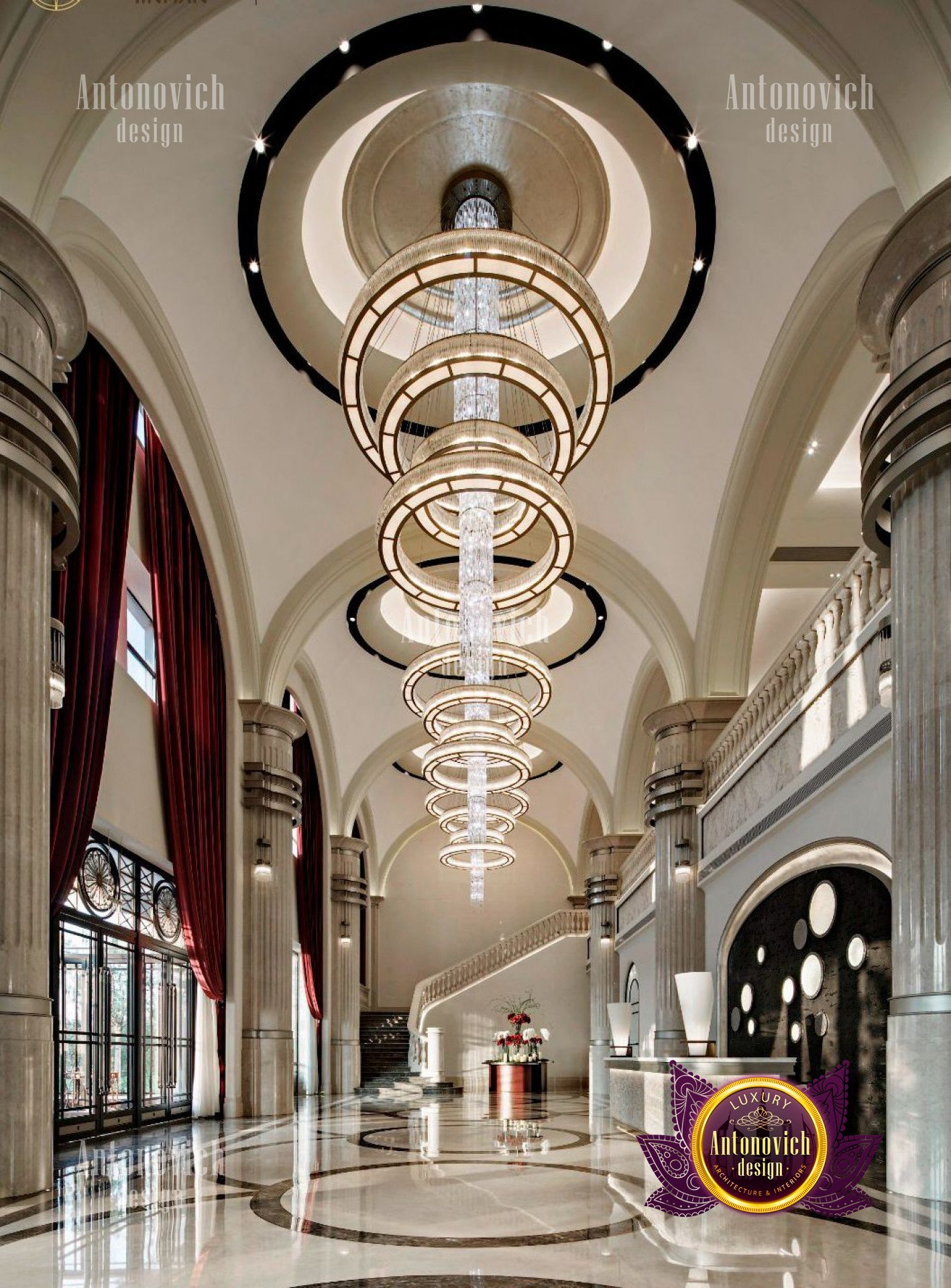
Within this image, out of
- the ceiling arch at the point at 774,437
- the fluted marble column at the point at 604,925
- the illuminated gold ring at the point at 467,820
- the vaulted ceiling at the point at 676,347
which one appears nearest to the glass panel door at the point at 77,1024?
the vaulted ceiling at the point at 676,347

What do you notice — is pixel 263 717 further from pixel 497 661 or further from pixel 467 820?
pixel 467 820

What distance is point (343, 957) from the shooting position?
20.2 metres

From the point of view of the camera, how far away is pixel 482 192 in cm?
966

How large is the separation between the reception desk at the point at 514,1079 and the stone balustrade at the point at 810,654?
843 centimetres

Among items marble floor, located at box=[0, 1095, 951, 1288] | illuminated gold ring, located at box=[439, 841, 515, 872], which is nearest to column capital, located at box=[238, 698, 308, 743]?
illuminated gold ring, located at box=[439, 841, 515, 872]

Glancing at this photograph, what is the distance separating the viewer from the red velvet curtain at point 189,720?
11.0m

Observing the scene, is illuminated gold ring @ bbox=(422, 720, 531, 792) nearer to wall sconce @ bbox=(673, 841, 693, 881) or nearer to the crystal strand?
wall sconce @ bbox=(673, 841, 693, 881)

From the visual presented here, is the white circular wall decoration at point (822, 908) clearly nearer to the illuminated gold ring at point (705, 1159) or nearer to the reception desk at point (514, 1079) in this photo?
the illuminated gold ring at point (705, 1159)

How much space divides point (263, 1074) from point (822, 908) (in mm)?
6708

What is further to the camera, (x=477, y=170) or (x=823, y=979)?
(x=477, y=170)

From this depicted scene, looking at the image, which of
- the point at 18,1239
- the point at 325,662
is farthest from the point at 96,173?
the point at 325,662

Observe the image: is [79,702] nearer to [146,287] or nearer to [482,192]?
[146,287]

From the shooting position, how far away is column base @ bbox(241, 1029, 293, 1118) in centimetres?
1216

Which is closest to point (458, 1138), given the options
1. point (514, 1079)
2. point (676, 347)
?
point (676, 347)
